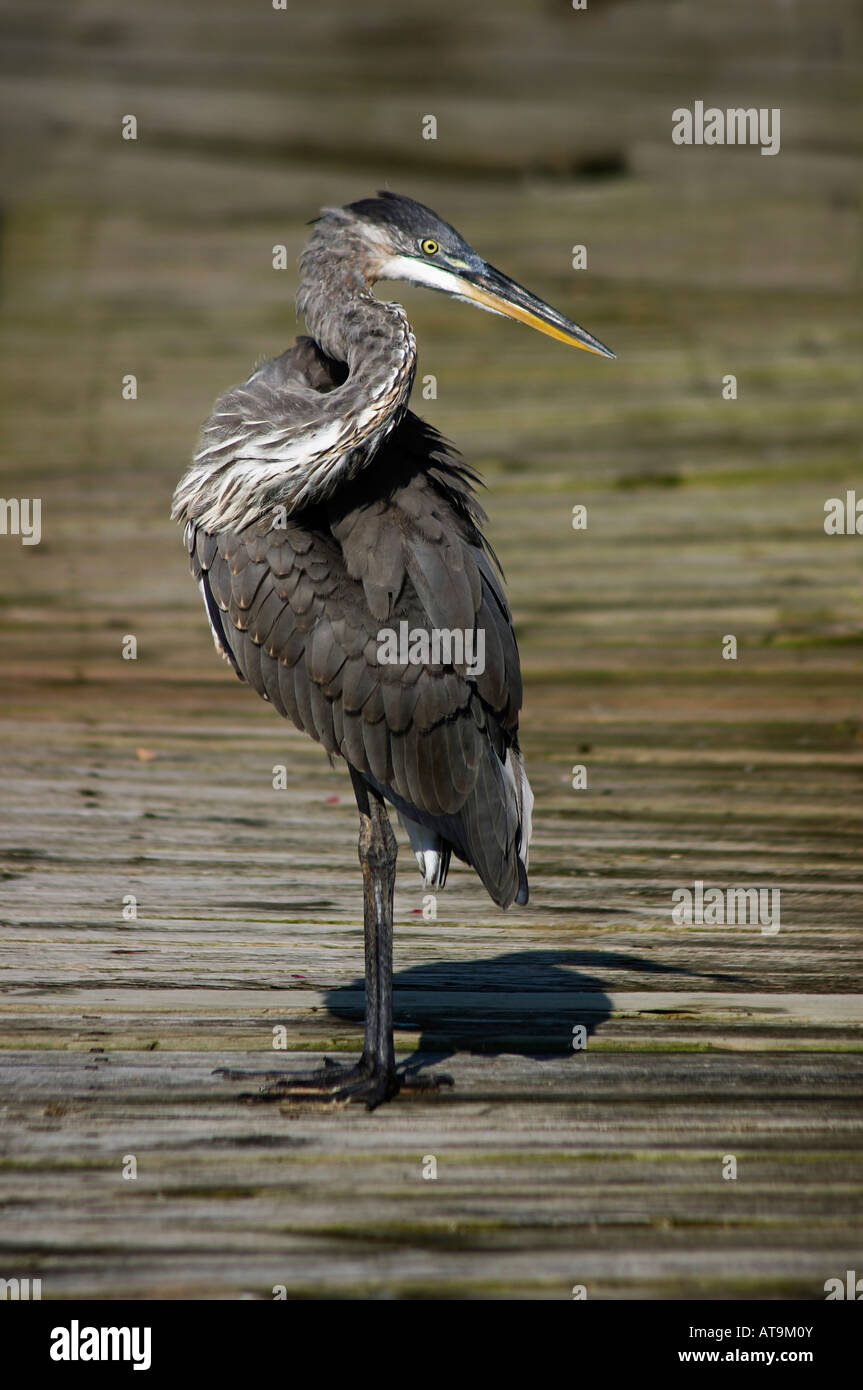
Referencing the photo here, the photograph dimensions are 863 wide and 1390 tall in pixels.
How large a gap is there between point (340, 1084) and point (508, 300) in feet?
7.65

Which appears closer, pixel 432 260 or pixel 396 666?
pixel 396 666

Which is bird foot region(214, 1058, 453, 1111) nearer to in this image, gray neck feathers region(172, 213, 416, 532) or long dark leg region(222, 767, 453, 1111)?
long dark leg region(222, 767, 453, 1111)

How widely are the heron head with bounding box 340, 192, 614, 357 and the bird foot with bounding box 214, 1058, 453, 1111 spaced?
2156 millimetres

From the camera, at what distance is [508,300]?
4531 mm

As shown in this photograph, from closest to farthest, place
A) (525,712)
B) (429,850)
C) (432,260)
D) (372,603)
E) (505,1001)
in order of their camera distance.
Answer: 1. (372,603)
2. (429,850)
3. (432,260)
4. (505,1001)
5. (525,712)

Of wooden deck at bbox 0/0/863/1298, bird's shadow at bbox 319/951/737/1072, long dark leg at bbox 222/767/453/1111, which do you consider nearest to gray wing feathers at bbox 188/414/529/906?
long dark leg at bbox 222/767/453/1111

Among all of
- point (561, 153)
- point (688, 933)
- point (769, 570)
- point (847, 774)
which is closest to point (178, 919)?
point (688, 933)

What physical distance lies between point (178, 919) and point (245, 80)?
7045 mm

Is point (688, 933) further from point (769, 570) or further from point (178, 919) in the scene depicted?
point (769, 570)

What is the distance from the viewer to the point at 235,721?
8.26 metres

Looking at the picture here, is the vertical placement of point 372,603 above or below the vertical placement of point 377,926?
above

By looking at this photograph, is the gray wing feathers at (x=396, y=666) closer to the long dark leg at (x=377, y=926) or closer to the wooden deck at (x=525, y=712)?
the long dark leg at (x=377, y=926)

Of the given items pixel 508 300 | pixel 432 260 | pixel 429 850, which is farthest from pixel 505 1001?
pixel 432 260

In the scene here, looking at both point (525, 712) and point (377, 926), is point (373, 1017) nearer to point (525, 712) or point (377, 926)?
point (377, 926)
